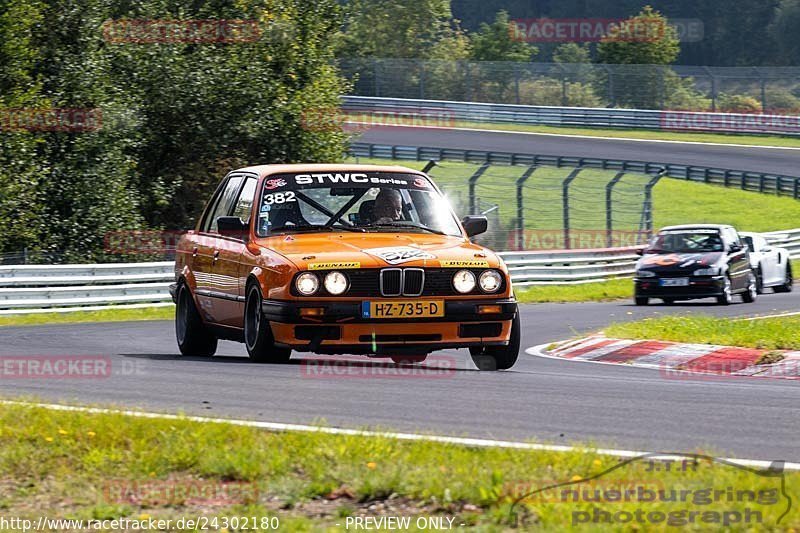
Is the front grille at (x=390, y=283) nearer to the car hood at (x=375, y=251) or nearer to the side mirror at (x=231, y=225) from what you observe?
the car hood at (x=375, y=251)

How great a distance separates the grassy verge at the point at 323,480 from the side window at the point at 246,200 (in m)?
4.24

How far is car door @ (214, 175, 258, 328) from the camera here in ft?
34.2

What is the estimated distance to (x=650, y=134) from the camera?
56.8 meters

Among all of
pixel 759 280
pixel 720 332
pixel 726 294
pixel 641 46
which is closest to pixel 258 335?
pixel 720 332

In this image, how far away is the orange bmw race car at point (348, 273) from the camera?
30.9 feet

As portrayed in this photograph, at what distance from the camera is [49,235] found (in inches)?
1134

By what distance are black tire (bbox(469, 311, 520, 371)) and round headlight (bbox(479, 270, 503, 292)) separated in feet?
1.19

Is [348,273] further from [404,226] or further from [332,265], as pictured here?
[404,226]

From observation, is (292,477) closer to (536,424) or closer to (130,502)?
(130,502)

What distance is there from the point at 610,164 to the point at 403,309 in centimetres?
3432

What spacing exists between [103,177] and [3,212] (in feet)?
9.25

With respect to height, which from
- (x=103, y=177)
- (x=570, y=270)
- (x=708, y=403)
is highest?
(x=708, y=403)

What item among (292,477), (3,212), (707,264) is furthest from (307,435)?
(3,212)

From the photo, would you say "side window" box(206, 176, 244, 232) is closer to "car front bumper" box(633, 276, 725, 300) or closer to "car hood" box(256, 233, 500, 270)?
"car hood" box(256, 233, 500, 270)
